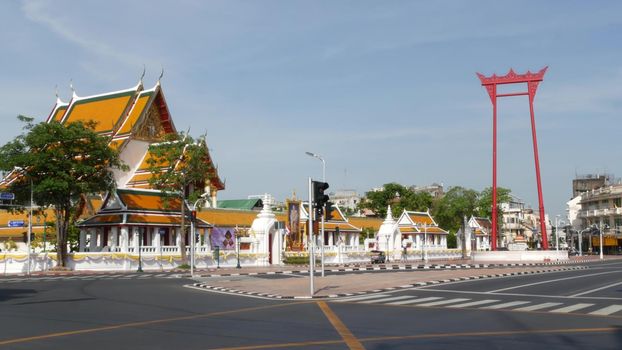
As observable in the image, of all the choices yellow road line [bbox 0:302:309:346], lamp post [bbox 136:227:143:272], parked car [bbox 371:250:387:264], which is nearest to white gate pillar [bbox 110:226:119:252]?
lamp post [bbox 136:227:143:272]

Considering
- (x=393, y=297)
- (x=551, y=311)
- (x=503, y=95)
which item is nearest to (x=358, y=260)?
(x=503, y=95)

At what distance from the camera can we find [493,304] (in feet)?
62.1

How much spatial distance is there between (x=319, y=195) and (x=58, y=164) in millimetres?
25316

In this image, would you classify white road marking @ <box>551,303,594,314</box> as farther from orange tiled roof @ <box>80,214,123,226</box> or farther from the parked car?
the parked car

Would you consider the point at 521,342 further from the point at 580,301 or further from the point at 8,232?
the point at 8,232

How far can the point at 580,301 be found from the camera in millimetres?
19906

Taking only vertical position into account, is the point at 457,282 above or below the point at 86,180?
below

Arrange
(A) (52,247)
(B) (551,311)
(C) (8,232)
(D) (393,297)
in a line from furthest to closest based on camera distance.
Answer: (C) (8,232) → (A) (52,247) → (D) (393,297) → (B) (551,311)

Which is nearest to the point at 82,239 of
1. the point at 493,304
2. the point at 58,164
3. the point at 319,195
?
the point at 58,164

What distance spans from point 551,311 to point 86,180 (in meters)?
34.5

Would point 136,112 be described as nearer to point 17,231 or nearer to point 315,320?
point 17,231

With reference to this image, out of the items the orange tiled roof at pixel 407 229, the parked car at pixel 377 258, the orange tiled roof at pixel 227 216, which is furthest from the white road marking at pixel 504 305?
the orange tiled roof at pixel 407 229

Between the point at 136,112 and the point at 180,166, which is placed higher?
the point at 136,112

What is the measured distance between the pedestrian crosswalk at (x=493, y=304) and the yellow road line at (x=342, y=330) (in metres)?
2.71
